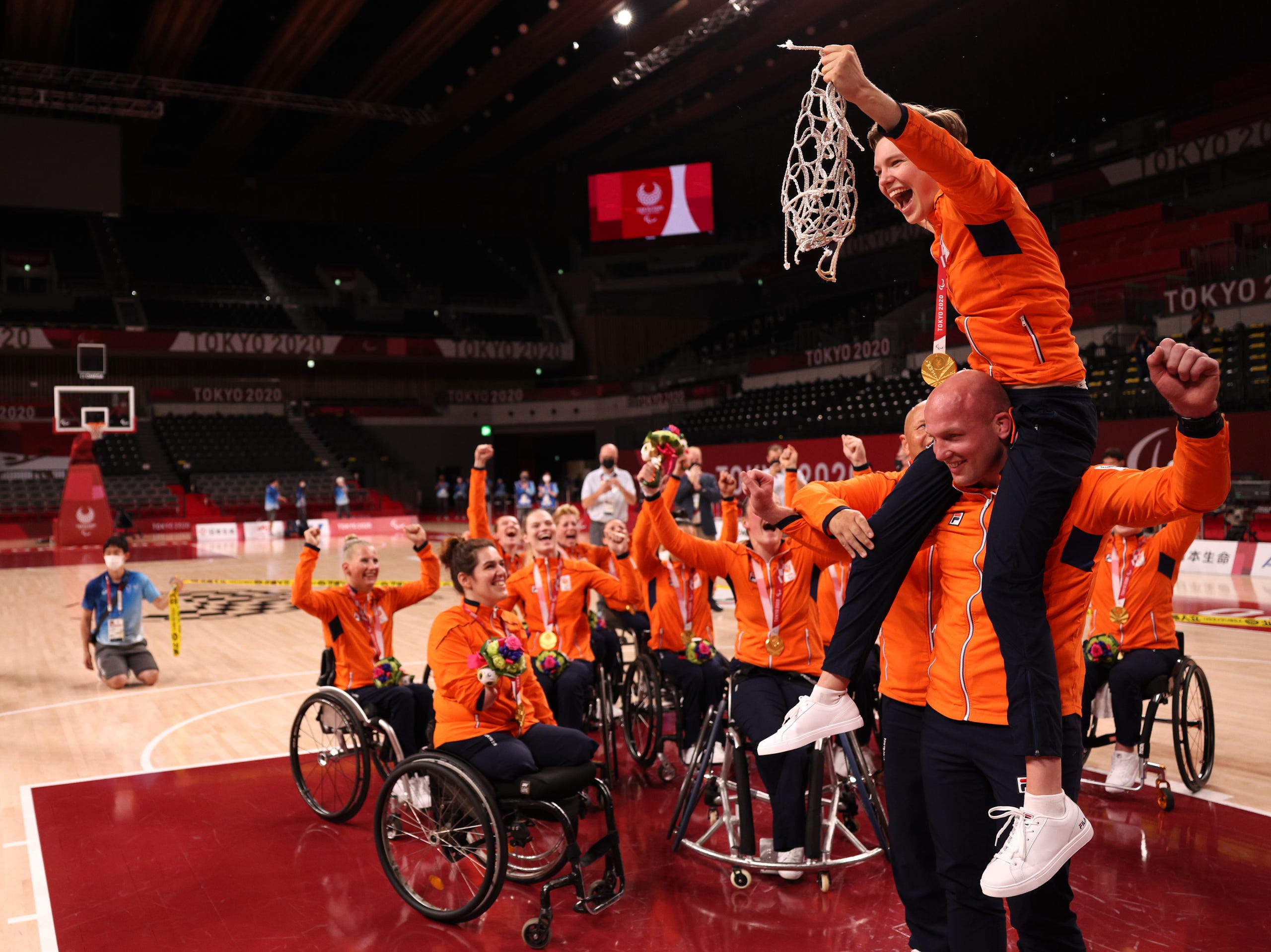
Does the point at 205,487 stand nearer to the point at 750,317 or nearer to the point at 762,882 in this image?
the point at 750,317

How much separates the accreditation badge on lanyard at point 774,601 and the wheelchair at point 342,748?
5.82 feet

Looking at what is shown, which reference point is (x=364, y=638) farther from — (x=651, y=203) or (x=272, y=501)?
(x=651, y=203)

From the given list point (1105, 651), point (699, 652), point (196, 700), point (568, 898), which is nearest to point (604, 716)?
point (699, 652)

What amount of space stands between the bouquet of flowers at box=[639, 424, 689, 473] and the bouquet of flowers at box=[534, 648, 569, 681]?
1.30 m

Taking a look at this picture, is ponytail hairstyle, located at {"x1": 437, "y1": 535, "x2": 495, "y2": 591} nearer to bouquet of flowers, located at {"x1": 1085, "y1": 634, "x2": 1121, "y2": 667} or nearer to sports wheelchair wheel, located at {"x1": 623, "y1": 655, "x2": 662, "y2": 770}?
sports wheelchair wheel, located at {"x1": 623, "y1": 655, "x2": 662, "y2": 770}

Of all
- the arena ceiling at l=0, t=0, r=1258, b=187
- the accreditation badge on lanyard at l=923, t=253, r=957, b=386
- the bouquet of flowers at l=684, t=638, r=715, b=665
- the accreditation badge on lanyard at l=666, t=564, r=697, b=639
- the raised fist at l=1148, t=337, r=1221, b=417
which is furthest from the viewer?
the arena ceiling at l=0, t=0, r=1258, b=187

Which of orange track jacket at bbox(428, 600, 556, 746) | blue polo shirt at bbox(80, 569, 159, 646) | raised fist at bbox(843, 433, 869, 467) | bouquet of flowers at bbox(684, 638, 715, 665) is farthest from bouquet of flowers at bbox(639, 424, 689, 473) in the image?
blue polo shirt at bbox(80, 569, 159, 646)

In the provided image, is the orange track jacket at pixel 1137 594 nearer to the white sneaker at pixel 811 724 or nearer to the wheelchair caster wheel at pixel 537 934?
the white sneaker at pixel 811 724

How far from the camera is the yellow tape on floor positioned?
944 cm

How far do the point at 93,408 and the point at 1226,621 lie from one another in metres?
21.9

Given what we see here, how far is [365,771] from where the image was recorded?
4.70 meters

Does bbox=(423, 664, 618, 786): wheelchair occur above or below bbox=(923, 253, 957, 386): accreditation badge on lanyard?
below

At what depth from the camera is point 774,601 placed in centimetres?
438

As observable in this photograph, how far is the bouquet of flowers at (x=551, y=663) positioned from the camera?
17.0 ft
